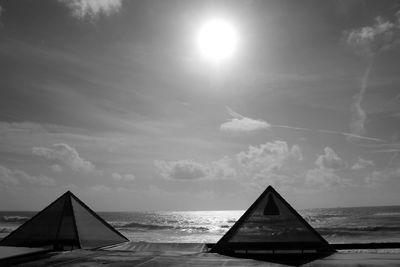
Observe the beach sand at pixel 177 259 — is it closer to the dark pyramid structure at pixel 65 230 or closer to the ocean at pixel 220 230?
the dark pyramid structure at pixel 65 230

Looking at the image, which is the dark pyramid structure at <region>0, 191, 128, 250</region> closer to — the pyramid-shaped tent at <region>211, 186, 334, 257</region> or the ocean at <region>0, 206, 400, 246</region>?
the pyramid-shaped tent at <region>211, 186, 334, 257</region>

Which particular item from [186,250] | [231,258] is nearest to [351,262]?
[231,258]

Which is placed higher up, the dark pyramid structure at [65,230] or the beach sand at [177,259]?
the dark pyramid structure at [65,230]

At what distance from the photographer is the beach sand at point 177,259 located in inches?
578

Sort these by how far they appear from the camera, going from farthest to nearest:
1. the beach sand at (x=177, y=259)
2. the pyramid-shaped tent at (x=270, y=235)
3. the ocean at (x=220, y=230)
→ the ocean at (x=220, y=230) < the pyramid-shaped tent at (x=270, y=235) < the beach sand at (x=177, y=259)

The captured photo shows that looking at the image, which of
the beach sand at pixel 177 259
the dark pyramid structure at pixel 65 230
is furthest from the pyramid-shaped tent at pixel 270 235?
the dark pyramid structure at pixel 65 230

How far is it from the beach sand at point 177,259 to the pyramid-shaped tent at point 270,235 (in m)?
1.32

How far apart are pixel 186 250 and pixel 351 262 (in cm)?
861

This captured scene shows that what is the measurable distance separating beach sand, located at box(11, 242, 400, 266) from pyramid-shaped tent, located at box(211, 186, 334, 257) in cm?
132

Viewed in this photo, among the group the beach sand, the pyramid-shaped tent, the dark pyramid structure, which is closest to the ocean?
the dark pyramid structure

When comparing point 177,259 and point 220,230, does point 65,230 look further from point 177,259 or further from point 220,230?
point 220,230

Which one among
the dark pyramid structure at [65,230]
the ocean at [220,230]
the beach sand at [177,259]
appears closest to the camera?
the beach sand at [177,259]

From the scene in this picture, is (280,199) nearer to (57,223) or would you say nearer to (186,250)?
(186,250)

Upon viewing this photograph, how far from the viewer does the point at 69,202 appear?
23781mm
